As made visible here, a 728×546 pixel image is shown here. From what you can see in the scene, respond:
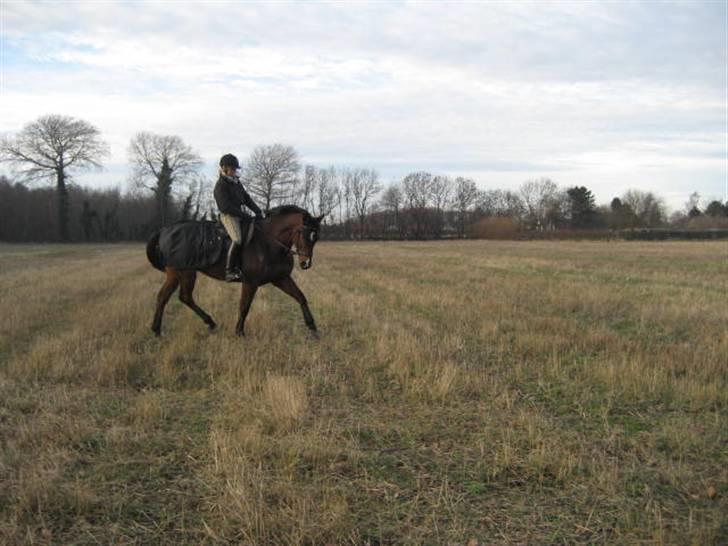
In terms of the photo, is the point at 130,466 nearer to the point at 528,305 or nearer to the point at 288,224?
the point at 288,224

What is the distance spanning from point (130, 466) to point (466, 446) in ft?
8.82

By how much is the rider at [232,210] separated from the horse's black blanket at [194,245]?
215mm

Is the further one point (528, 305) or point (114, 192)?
point (114, 192)

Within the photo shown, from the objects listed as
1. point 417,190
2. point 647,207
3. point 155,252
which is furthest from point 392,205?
point 155,252

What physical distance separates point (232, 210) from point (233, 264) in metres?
0.89

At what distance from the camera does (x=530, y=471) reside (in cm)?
423

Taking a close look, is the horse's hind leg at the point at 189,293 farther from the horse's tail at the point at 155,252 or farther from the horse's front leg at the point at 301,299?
the horse's front leg at the point at 301,299

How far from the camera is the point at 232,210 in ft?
30.2

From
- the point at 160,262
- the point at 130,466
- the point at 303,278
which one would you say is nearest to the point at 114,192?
the point at 303,278

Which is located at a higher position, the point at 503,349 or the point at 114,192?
the point at 114,192

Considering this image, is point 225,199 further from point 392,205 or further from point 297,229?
point 392,205

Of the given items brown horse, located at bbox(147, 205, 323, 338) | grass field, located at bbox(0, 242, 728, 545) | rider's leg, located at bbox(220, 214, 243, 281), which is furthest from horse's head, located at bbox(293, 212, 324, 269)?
grass field, located at bbox(0, 242, 728, 545)

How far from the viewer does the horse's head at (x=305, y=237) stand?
9164 mm

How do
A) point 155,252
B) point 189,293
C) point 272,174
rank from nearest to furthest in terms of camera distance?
point 189,293, point 155,252, point 272,174
